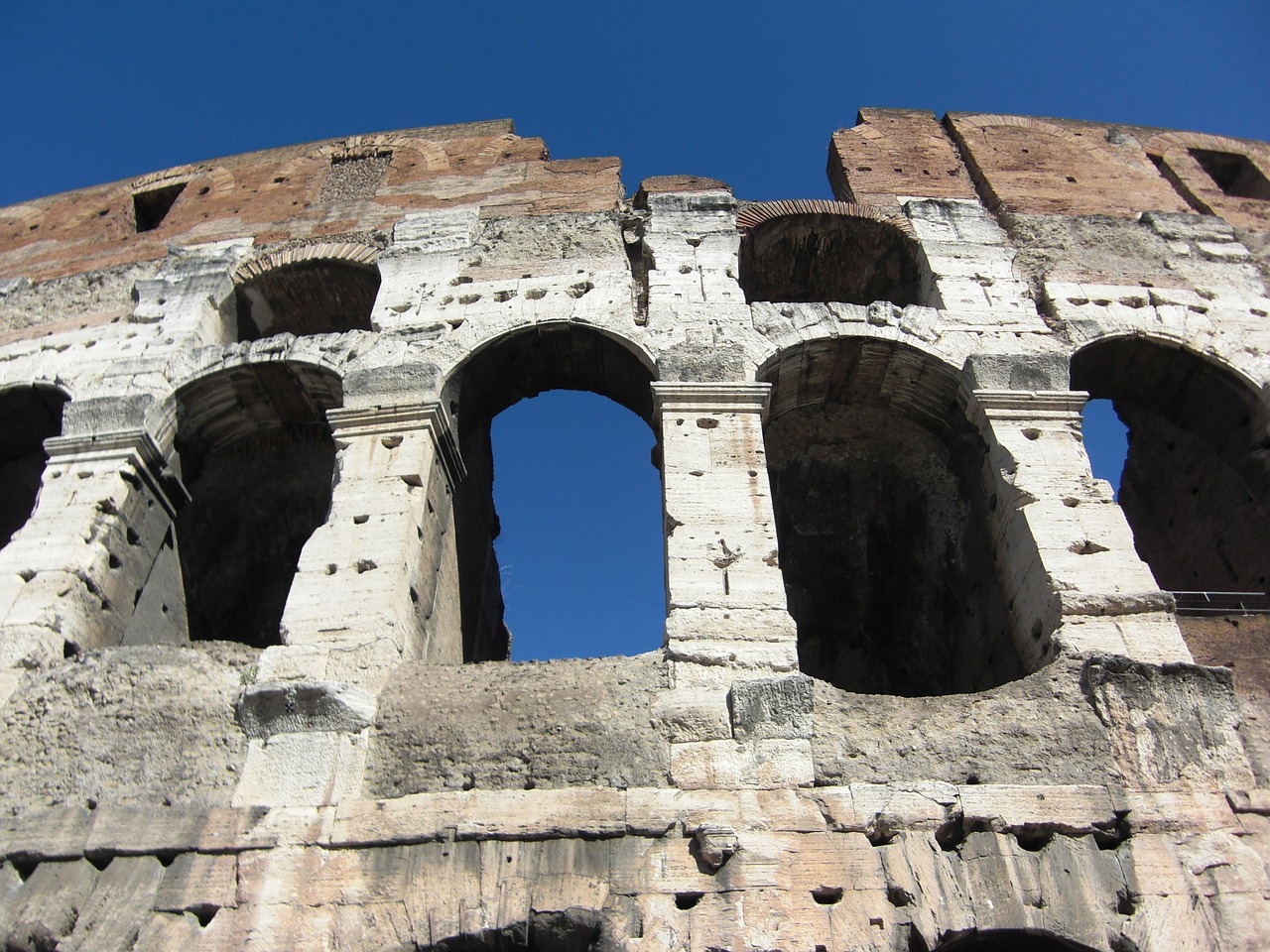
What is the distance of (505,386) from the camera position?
320 inches

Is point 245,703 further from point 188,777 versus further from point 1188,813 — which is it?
point 1188,813

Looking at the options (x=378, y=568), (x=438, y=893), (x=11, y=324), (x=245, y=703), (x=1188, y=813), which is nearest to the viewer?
(x=438, y=893)

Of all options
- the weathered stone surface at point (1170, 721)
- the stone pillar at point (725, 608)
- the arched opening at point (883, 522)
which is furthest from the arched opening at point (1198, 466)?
the stone pillar at point (725, 608)

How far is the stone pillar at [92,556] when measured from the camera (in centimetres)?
615

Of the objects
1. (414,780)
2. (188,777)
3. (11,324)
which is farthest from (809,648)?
(11,324)

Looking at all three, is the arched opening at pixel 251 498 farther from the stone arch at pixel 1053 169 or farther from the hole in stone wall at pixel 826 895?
the stone arch at pixel 1053 169

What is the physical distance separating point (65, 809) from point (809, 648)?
5898 mm

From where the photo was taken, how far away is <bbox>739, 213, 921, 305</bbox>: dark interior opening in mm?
9133

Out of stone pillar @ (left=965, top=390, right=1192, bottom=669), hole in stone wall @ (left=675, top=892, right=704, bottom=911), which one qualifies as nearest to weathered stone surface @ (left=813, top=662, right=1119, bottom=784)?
stone pillar @ (left=965, top=390, right=1192, bottom=669)

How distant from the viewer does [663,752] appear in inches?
200

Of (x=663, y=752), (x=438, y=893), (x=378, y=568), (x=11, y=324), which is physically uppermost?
(x=11, y=324)

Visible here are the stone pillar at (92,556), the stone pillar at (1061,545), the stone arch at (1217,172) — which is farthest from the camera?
the stone arch at (1217,172)

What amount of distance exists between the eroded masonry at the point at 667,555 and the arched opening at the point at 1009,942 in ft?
0.09

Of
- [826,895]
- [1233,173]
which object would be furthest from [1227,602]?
[826,895]
